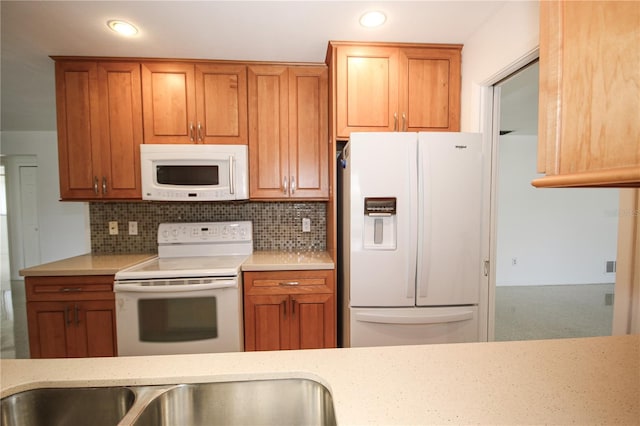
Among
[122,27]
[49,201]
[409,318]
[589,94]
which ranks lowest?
[409,318]

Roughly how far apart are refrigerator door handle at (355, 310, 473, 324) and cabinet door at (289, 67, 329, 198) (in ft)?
3.20

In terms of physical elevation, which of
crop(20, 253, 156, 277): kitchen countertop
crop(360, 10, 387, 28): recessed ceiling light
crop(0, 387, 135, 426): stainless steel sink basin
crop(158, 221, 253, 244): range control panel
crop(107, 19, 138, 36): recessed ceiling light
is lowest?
crop(0, 387, 135, 426): stainless steel sink basin

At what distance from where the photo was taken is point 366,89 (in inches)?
74.2

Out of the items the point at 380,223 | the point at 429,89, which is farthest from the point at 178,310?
the point at 429,89

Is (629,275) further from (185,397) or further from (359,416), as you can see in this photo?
(185,397)

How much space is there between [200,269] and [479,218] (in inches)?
71.4

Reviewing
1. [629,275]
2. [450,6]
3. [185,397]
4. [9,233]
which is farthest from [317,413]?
[9,233]

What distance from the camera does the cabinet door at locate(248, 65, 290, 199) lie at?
2125 mm

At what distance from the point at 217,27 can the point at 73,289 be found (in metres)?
1.96

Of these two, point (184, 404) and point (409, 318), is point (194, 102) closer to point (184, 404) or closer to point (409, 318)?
point (184, 404)

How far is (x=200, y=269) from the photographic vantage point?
1.79 metres

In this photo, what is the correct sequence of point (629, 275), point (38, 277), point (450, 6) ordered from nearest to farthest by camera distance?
point (629, 275) < point (450, 6) < point (38, 277)

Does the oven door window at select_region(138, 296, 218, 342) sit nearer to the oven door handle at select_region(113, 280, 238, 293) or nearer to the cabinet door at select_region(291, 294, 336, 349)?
the oven door handle at select_region(113, 280, 238, 293)

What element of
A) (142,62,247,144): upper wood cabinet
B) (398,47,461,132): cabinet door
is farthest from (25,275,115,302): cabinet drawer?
(398,47,461,132): cabinet door
